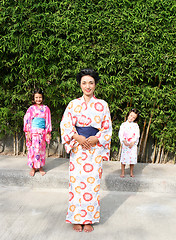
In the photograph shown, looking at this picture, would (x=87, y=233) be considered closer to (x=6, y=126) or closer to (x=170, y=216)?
(x=170, y=216)

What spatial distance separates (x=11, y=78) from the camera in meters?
4.53

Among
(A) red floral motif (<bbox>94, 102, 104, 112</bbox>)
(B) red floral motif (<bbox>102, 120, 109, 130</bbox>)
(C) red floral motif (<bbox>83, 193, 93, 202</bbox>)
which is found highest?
(A) red floral motif (<bbox>94, 102, 104, 112</bbox>)

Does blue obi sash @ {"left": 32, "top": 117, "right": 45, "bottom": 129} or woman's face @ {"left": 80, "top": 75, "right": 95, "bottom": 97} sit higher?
woman's face @ {"left": 80, "top": 75, "right": 95, "bottom": 97}

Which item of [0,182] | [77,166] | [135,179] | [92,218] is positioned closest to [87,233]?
[92,218]

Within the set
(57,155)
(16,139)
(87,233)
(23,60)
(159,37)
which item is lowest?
(87,233)

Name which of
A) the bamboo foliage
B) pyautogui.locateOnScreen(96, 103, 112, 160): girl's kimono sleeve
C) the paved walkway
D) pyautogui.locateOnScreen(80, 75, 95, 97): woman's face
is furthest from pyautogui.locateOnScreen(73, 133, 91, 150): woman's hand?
the bamboo foliage

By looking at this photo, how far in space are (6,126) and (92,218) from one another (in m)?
2.78

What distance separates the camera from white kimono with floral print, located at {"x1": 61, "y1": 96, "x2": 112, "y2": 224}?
264cm

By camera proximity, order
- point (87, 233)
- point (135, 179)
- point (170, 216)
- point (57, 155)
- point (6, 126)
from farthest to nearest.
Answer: point (57, 155) < point (6, 126) < point (135, 179) < point (170, 216) < point (87, 233)

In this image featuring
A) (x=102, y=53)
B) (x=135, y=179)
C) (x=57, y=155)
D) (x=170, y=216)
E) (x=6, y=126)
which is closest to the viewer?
(x=170, y=216)

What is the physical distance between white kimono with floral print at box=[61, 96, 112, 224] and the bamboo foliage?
1.75 m

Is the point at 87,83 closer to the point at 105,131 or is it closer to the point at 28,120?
the point at 105,131

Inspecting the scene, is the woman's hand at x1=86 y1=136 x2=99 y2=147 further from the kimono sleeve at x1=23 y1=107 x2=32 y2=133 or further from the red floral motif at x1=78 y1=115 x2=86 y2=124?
the kimono sleeve at x1=23 y1=107 x2=32 y2=133

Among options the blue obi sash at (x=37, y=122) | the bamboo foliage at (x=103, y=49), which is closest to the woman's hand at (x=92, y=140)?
the blue obi sash at (x=37, y=122)
